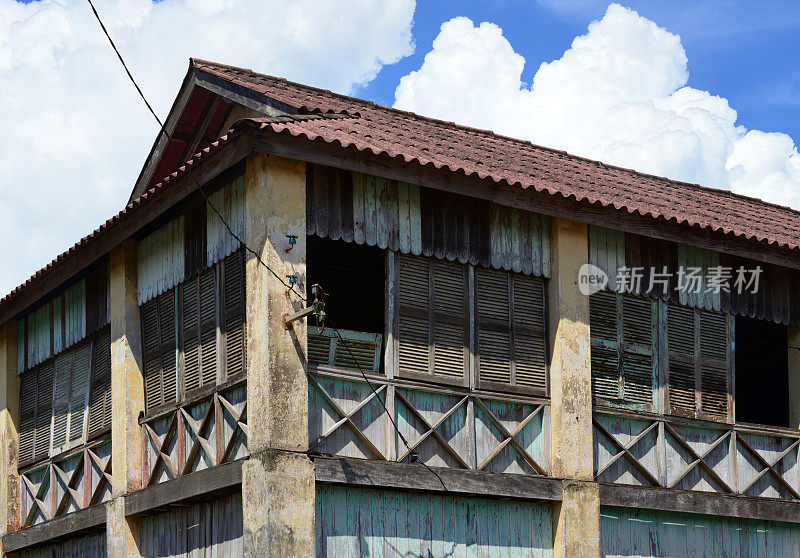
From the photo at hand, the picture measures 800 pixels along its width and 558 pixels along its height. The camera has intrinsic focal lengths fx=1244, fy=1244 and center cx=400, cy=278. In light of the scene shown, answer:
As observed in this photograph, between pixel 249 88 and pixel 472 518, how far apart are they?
206 inches

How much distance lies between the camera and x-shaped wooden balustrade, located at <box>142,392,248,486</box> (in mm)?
11773

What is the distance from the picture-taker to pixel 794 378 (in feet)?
49.8

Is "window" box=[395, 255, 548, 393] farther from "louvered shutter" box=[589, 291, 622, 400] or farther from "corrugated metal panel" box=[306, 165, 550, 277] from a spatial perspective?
"louvered shutter" box=[589, 291, 622, 400]

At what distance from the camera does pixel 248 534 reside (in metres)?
10.9

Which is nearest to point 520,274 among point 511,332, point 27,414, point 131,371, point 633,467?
point 511,332

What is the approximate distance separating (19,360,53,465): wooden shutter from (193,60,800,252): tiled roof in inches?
195

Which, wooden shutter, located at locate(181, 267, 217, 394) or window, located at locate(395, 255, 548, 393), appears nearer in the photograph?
window, located at locate(395, 255, 548, 393)

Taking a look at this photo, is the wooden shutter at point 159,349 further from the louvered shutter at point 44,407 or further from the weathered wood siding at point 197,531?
the louvered shutter at point 44,407

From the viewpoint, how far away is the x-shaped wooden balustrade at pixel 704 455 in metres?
13.4

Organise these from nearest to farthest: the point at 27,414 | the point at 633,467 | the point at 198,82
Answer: the point at 633,467 < the point at 198,82 < the point at 27,414

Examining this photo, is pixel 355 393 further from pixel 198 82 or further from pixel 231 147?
pixel 198 82

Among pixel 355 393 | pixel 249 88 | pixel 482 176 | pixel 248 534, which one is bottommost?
pixel 248 534

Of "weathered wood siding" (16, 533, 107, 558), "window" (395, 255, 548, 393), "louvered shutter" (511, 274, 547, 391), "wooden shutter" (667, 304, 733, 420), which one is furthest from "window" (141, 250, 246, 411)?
"wooden shutter" (667, 304, 733, 420)

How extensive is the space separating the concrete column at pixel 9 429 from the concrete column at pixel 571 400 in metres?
7.93
